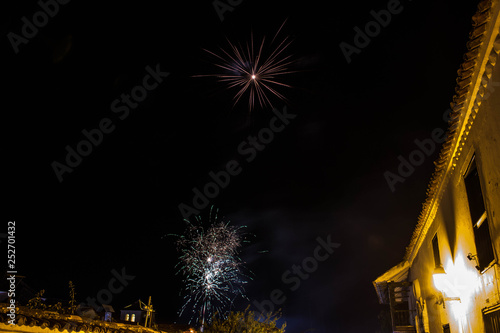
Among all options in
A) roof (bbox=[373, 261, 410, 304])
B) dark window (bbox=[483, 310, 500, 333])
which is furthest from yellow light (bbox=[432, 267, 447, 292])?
roof (bbox=[373, 261, 410, 304])

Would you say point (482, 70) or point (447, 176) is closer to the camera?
point (482, 70)

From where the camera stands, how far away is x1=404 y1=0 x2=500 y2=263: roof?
519 centimetres

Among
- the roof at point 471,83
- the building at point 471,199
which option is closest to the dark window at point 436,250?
the building at point 471,199

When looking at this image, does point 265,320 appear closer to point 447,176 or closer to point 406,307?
point 406,307

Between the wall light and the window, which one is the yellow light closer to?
the wall light

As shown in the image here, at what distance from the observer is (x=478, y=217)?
22.9 feet

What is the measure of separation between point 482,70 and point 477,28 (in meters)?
0.79

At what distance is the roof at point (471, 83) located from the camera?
5.19m

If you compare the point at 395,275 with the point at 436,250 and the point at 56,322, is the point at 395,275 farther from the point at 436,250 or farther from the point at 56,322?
the point at 56,322

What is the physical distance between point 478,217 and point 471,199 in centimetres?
43

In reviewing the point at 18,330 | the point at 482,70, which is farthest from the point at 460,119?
the point at 18,330

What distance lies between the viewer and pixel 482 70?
585cm

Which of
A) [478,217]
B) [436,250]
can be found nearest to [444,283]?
[478,217]

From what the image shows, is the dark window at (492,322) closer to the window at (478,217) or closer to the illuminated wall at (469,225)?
the illuminated wall at (469,225)
